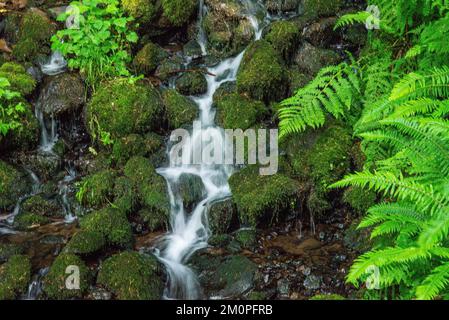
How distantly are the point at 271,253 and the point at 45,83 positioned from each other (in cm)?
474

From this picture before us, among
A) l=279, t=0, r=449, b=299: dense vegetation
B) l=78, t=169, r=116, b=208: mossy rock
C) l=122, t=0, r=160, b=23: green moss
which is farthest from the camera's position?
l=122, t=0, r=160, b=23: green moss

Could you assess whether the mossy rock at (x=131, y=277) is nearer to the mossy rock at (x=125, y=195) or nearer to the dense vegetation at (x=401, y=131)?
the mossy rock at (x=125, y=195)

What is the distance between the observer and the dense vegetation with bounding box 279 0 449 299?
3.71 metres

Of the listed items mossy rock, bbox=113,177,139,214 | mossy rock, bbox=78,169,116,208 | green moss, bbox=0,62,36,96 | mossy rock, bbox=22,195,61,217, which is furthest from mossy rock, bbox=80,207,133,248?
green moss, bbox=0,62,36,96

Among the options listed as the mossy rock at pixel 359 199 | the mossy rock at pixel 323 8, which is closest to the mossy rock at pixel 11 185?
the mossy rock at pixel 359 199

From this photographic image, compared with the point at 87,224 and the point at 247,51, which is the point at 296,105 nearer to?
the point at 247,51

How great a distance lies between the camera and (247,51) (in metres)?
7.78

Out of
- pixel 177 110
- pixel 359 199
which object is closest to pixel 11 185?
pixel 177 110

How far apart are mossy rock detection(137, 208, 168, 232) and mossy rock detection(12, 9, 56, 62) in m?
3.78

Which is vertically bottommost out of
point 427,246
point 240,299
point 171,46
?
point 240,299

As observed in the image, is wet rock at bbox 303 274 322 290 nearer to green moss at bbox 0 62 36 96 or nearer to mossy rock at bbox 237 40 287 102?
mossy rock at bbox 237 40 287 102

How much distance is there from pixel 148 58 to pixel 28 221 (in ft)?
11.0

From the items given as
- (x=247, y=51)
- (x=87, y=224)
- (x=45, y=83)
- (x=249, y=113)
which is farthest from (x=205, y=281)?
(x=45, y=83)
